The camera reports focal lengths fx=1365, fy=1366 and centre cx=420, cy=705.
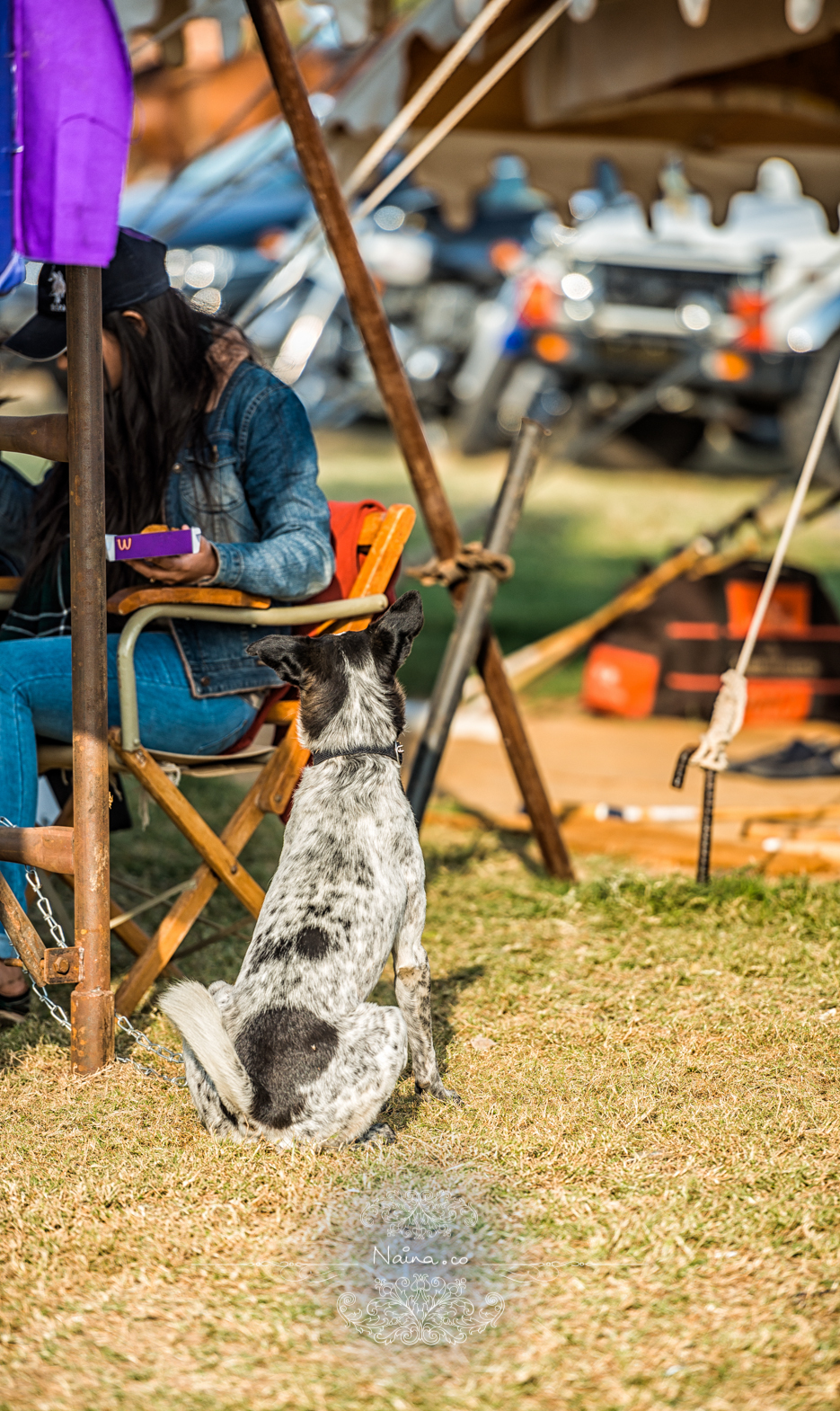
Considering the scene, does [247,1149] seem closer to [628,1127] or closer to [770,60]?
[628,1127]

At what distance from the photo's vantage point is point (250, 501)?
10.4ft

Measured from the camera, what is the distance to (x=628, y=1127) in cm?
252

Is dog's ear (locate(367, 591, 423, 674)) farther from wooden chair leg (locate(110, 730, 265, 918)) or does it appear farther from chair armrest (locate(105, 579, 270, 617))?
wooden chair leg (locate(110, 730, 265, 918))

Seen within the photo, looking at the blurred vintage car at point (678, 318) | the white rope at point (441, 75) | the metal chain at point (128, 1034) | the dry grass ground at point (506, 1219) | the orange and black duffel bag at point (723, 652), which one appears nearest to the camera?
the dry grass ground at point (506, 1219)

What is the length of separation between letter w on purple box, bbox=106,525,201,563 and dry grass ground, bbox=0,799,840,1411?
1.05 meters

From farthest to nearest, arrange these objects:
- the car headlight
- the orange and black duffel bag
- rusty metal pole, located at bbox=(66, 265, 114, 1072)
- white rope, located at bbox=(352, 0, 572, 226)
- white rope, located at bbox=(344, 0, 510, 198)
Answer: the car headlight < the orange and black duffel bag < white rope, located at bbox=(352, 0, 572, 226) < white rope, located at bbox=(344, 0, 510, 198) < rusty metal pole, located at bbox=(66, 265, 114, 1072)

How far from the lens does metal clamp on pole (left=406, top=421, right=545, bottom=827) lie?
360 cm

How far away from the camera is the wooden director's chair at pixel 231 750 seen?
2883 millimetres

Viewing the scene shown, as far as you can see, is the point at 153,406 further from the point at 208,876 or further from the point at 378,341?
the point at 208,876

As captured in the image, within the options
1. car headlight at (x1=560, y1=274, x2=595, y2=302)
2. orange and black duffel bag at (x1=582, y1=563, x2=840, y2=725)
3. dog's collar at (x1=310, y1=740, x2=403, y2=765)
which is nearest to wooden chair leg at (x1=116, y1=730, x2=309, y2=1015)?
dog's collar at (x1=310, y1=740, x2=403, y2=765)

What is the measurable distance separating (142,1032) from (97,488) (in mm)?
1187

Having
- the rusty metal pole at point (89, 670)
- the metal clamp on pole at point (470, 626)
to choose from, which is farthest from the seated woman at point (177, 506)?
the metal clamp on pole at point (470, 626)

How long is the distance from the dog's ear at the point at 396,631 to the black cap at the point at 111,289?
0.94 meters

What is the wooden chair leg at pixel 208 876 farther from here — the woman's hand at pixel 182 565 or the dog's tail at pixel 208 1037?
the dog's tail at pixel 208 1037
